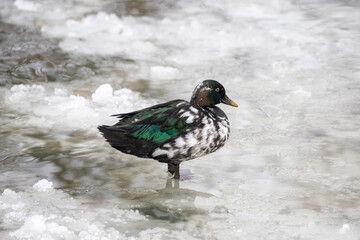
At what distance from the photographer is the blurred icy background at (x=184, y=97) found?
15.5 ft

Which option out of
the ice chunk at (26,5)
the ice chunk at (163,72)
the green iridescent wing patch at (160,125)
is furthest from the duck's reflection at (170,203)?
the ice chunk at (26,5)

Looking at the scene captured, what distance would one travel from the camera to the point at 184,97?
24.8ft

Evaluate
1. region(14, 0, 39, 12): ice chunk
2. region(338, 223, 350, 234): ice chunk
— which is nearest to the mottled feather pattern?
region(338, 223, 350, 234): ice chunk

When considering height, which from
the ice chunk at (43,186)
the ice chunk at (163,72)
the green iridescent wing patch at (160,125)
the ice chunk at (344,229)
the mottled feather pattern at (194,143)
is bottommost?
the ice chunk at (344,229)

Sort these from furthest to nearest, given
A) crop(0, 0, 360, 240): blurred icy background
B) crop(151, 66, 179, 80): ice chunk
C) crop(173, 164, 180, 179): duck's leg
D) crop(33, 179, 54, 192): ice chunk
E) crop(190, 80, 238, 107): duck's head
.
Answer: crop(151, 66, 179, 80): ice chunk < crop(190, 80, 238, 107): duck's head < crop(173, 164, 180, 179): duck's leg < crop(33, 179, 54, 192): ice chunk < crop(0, 0, 360, 240): blurred icy background

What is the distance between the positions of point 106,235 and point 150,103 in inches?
122

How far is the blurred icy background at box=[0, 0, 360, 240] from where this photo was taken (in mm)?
4715

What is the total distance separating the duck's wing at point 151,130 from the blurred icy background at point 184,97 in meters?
0.35

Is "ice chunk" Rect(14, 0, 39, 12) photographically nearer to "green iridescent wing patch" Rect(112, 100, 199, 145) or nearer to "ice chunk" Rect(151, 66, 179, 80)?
"ice chunk" Rect(151, 66, 179, 80)

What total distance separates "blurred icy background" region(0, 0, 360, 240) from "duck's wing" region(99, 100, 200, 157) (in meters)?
0.35

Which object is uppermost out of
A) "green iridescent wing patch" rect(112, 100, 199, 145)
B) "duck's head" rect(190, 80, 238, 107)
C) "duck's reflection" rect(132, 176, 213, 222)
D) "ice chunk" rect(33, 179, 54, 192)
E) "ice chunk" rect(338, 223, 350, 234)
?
"duck's head" rect(190, 80, 238, 107)

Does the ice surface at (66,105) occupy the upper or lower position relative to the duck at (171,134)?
lower

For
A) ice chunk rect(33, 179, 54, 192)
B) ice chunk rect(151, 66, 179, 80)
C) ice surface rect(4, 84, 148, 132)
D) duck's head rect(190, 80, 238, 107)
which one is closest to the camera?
ice chunk rect(33, 179, 54, 192)

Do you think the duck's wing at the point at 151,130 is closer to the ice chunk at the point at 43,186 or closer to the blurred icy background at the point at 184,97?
the blurred icy background at the point at 184,97
